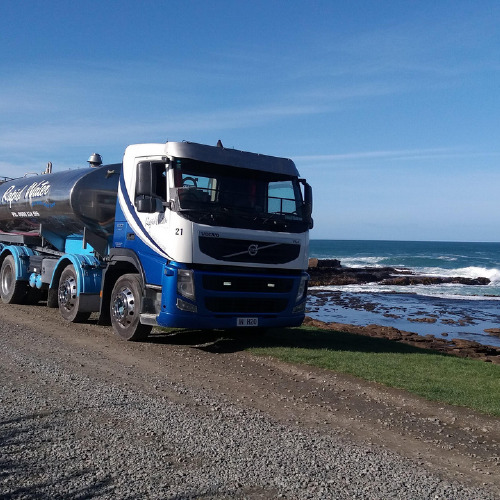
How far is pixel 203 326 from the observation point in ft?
33.1

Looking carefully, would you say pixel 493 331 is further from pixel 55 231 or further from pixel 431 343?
pixel 55 231

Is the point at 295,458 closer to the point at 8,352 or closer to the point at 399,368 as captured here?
the point at 399,368

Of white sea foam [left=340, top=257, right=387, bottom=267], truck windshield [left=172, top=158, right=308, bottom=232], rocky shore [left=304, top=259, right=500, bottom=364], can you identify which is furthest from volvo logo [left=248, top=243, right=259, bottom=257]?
white sea foam [left=340, top=257, right=387, bottom=267]

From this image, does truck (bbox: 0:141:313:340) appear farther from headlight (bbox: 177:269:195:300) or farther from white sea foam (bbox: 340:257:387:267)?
white sea foam (bbox: 340:257:387:267)

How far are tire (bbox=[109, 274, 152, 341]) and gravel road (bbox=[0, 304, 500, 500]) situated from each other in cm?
125

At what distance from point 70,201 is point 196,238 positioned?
4141 millimetres

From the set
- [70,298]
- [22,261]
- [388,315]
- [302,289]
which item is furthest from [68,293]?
[388,315]

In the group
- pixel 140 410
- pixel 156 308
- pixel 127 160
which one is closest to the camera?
pixel 140 410

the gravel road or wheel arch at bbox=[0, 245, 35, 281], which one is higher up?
wheel arch at bbox=[0, 245, 35, 281]

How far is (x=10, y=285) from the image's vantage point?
52.6ft

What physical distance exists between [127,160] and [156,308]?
110 inches

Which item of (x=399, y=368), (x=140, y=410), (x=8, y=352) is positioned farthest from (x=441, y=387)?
(x=8, y=352)

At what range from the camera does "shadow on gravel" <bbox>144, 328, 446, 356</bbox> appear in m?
11.2

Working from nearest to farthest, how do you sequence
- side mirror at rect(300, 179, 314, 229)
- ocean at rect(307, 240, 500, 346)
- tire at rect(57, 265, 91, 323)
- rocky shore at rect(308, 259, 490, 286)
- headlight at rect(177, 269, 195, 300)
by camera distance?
1. headlight at rect(177, 269, 195, 300)
2. side mirror at rect(300, 179, 314, 229)
3. tire at rect(57, 265, 91, 323)
4. ocean at rect(307, 240, 500, 346)
5. rocky shore at rect(308, 259, 490, 286)
